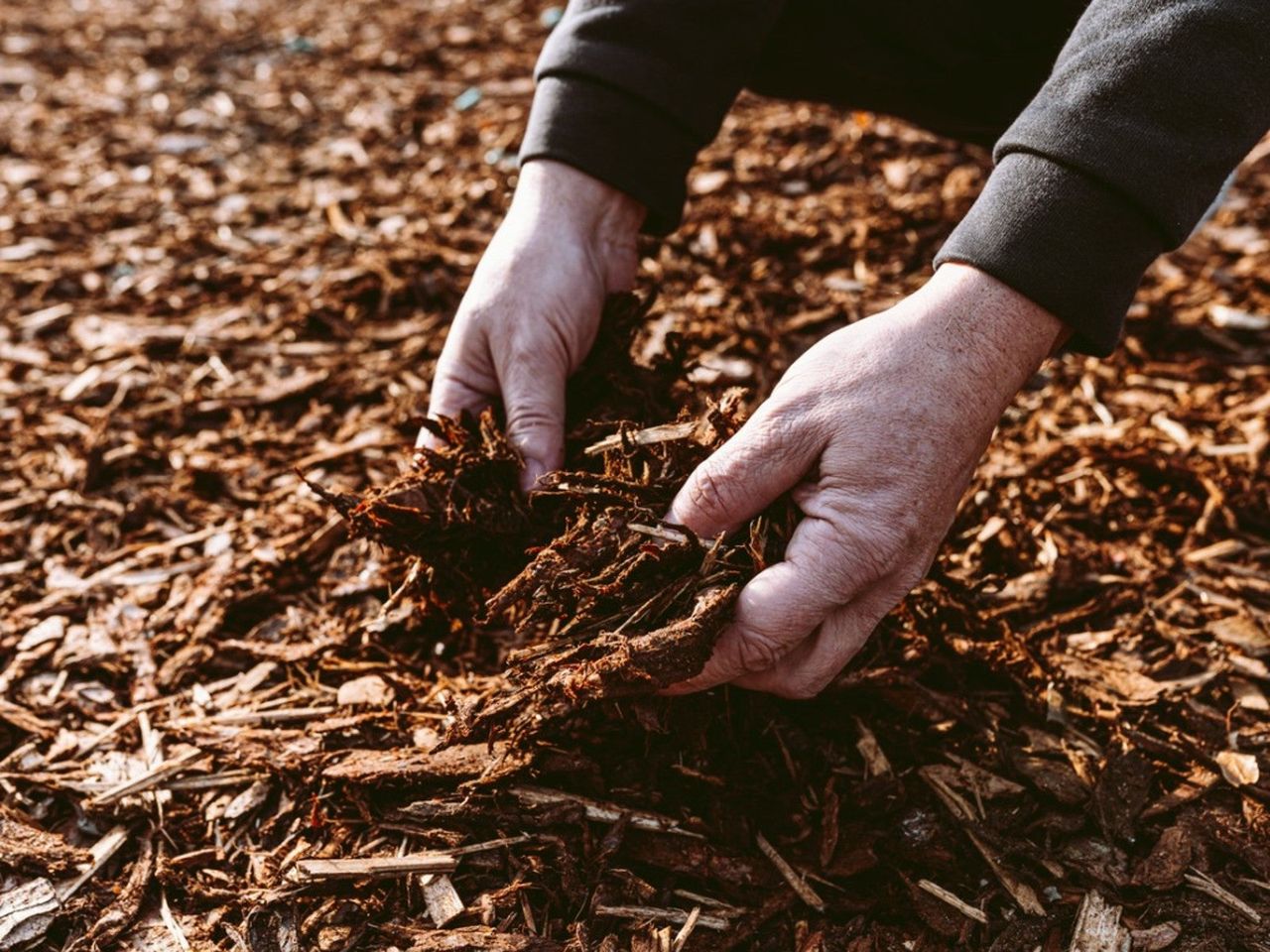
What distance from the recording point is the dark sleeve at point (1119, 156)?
65.7 inches

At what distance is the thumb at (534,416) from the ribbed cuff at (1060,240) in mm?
851

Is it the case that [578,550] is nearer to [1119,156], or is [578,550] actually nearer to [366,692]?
[366,692]

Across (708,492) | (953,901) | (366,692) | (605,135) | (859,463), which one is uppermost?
(605,135)

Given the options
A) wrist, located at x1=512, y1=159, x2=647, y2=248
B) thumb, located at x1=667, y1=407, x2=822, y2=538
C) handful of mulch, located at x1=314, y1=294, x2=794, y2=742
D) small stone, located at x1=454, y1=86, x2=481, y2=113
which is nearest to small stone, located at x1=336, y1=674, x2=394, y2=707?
handful of mulch, located at x1=314, y1=294, x2=794, y2=742

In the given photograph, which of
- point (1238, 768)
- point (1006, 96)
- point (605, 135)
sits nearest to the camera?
point (1238, 768)

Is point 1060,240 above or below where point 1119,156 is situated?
below

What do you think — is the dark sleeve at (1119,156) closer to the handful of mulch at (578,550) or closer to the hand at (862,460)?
the hand at (862,460)

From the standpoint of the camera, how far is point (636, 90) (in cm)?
224

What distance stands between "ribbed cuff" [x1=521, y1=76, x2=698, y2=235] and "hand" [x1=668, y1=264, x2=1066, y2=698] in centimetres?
79

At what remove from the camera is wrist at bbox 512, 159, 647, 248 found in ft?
7.29

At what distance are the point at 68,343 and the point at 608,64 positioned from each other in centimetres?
230

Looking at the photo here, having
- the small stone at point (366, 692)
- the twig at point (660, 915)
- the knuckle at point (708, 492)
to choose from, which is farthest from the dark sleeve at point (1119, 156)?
the small stone at point (366, 692)

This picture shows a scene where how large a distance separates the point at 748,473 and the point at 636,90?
3.47ft

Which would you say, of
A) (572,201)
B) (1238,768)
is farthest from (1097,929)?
(572,201)
